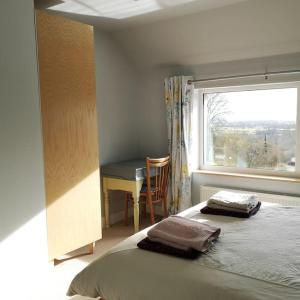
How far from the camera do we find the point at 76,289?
169cm

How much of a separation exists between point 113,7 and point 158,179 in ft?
6.31

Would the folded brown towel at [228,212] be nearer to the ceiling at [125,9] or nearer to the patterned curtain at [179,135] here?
the patterned curtain at [179,135]

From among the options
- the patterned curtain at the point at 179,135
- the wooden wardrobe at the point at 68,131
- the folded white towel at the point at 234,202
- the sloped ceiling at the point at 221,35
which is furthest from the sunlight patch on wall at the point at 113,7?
the folded white towel at the point at 234,202

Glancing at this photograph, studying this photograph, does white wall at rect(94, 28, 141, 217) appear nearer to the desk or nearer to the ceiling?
the desk

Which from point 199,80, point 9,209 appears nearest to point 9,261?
point 9,209

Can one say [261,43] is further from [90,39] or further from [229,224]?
[229,224]

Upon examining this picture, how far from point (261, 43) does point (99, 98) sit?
1888mm

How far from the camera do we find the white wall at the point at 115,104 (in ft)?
12.5

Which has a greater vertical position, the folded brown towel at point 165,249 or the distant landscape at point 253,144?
the distant landscape at point 253,144

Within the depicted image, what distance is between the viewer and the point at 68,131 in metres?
2.72

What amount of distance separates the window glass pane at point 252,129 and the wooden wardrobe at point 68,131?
163cm

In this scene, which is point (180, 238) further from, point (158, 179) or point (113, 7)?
point (113, 7)

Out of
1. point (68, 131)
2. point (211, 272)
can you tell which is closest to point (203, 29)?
point (68, 131)

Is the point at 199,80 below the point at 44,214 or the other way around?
the other way around
